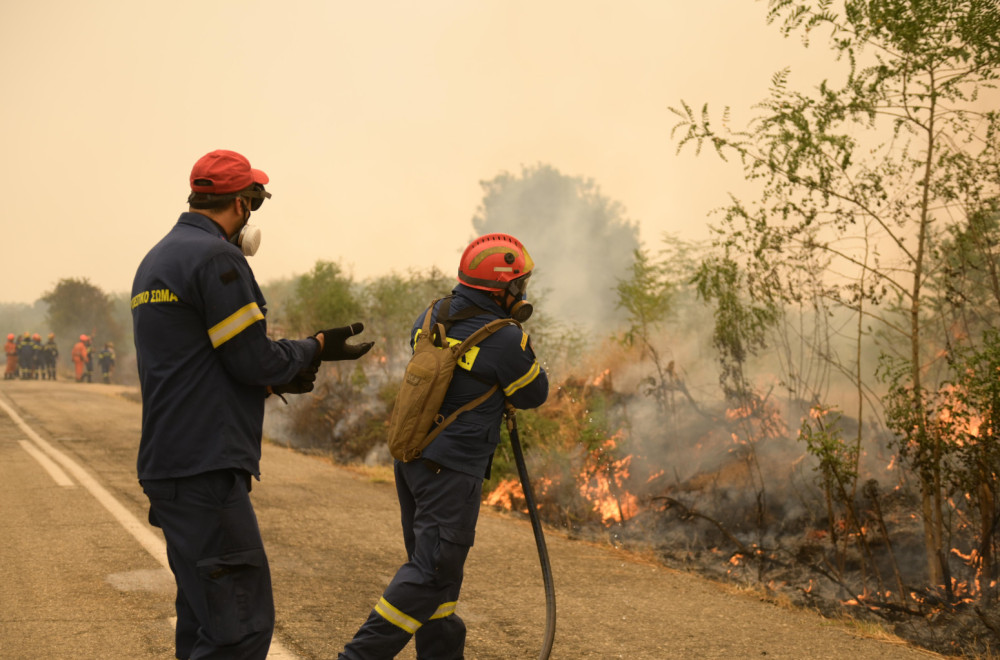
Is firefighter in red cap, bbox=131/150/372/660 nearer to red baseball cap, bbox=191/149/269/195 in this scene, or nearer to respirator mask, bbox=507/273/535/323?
red baseball cap, bbox=191/149/269/195

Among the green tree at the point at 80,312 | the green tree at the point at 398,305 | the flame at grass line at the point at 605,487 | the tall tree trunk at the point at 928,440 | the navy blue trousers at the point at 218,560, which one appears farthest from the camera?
the green tree at the point at 80,312

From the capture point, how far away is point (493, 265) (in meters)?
3.79

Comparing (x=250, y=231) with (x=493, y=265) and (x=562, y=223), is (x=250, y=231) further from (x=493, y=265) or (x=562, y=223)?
(x=562, y=223)

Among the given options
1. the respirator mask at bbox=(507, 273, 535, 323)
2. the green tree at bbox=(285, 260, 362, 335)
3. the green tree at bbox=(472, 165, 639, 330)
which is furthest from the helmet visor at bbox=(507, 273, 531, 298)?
the green tree at bbox=(472, 165, 639, 330)

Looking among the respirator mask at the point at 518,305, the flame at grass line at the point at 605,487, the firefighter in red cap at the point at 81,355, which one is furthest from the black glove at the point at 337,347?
the firefighter in red cap at the point at 81,355

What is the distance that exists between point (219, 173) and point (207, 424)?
2.81 ft

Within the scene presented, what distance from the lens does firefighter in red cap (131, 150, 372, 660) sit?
2703mm

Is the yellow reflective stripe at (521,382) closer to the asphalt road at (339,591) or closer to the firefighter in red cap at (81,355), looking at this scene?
the asphalt road at (339,591)

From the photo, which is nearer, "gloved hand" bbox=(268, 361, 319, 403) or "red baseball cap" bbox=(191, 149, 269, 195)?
"red baseball cap" bbox=(191, 149, 269, 195)

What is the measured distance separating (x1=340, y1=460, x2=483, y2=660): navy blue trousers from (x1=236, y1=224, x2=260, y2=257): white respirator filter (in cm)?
114

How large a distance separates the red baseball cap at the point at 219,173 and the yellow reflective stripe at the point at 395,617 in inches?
67.7

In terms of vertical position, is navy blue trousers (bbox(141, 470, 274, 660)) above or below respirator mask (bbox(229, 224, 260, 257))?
below

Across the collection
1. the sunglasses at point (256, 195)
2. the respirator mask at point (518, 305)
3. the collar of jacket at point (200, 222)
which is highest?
the sunglasses at point (256, 195)

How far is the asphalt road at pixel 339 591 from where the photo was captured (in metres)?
4.55
